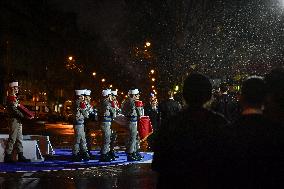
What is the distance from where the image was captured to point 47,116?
54.3 m

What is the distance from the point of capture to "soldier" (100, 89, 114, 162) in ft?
48.0

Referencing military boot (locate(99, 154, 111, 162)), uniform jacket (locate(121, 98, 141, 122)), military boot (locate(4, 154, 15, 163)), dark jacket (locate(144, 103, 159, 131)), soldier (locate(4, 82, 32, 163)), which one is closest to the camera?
soldier (locate(4, 82, 32, 163))

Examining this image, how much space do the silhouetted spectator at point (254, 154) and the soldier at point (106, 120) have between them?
10.8m

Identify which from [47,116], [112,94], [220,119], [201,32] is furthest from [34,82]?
[220,119]

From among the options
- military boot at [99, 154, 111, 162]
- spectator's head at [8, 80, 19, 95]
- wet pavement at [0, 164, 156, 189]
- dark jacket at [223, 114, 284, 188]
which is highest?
spectator's head at [8, 80, 19, 95]

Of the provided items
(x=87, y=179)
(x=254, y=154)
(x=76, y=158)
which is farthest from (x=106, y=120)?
(x=254, y=154)

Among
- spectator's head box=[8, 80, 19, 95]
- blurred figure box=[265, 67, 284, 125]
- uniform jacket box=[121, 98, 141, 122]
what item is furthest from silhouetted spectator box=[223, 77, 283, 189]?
uniform jacket box=[121, 98, 141, 122]

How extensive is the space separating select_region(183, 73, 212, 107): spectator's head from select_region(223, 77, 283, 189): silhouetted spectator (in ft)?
1.21

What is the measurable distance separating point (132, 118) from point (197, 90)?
11089 millimetres

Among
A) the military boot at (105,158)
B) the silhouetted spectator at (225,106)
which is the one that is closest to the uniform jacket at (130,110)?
the military boot at (105,158)

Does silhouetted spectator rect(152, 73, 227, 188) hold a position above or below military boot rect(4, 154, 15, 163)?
above

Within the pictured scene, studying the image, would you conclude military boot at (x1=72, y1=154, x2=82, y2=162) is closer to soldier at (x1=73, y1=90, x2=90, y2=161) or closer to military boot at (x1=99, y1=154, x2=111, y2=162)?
soldier at (x1=73, y1=90, x2=90, y2=161)

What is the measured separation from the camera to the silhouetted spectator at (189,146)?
396cm

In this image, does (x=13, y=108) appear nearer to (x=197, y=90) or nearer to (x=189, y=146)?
(x=197, y=90)
